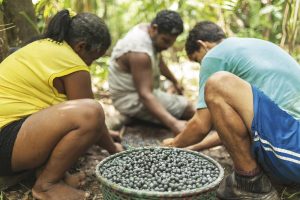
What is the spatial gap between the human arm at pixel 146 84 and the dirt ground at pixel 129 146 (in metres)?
0.23

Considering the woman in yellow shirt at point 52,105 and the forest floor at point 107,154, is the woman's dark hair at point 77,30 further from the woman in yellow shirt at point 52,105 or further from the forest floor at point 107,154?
the forest floor at point 107,154

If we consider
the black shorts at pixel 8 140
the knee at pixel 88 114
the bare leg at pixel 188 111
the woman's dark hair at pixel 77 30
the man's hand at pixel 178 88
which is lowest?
the bare leg at pixel 188 111

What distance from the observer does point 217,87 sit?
2.37 m

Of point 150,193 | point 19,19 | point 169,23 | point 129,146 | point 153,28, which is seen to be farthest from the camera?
point 153,28

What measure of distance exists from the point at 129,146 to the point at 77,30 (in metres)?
1.00

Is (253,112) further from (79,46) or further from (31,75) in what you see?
(31,75)

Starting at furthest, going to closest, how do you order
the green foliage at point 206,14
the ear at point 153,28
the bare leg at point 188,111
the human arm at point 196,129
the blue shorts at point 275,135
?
the bare leg at point 188,111 < the green foliage at point 206,14 < the ear at point 153,28 < the human arm at point 196,129 < the blue shorts at point 275,135

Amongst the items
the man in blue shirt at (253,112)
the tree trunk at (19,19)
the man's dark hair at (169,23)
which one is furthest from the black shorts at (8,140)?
the man's dark hair at (169,23)

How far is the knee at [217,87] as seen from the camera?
2350 millimetres

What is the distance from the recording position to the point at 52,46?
8.34ft

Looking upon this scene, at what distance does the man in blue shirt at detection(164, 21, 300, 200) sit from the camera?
2293 millimetres

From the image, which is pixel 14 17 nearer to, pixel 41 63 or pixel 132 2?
pixel 41 63

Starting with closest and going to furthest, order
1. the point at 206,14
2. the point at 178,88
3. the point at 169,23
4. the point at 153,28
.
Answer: the point at 169,23 → the point at 153,28 → the point at 178,88 → the point at 206,14

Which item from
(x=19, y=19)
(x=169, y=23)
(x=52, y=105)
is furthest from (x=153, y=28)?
(x=52, y=105)
